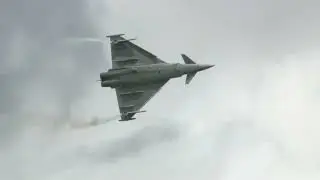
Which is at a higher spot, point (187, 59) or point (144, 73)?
point (187, 59)

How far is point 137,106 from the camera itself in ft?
445

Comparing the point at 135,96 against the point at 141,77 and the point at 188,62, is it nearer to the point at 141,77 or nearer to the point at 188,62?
the point at 141,77

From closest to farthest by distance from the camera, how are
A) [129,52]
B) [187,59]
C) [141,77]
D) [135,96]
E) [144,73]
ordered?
1. [187,59]
2. [144,73]
3. [141,77]
4. [135,96]
5. [129,52]

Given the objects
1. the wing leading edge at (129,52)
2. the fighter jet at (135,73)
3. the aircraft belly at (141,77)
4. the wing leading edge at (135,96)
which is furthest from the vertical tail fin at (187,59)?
the wing leading edge at (135,96)

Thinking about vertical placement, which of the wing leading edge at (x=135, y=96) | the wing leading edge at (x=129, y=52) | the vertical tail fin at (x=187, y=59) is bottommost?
the wing leading edge at (x=135, y=96)

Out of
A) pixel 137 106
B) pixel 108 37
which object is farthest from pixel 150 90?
pixel 108 37

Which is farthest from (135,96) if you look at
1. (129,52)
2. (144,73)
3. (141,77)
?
(129,52)

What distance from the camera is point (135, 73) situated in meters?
132

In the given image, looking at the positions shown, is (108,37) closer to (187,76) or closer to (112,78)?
(112,78)

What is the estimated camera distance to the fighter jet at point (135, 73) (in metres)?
131

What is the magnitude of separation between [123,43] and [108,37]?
10.7 feet

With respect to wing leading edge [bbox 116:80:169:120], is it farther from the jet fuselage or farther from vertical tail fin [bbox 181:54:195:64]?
vertical tail fin [bbox 181:54:195:64]

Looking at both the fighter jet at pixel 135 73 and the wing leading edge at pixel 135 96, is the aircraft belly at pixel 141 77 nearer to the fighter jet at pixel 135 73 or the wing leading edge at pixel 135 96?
the fighter jet at pixel 135 73

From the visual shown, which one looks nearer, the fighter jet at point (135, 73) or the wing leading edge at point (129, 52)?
the fighter jet at point (135, 73)
